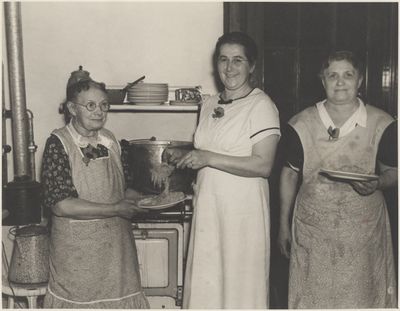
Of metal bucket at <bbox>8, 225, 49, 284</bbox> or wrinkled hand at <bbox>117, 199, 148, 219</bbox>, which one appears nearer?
wrinkled hand at <bbox>117, 199, 148, 219</bbox>

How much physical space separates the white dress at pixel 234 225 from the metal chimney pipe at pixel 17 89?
1.31m

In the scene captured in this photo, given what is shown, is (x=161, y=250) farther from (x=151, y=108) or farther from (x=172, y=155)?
(x=151, y=108)

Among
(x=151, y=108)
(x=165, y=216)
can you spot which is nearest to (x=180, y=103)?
(x=151, y=108)

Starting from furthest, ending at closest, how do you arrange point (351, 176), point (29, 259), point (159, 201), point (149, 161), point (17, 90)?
1. point (17, 90)
2. point (149, 161)
3. point (29, 259)
4. point (159, 201)
5. point (351, 176)

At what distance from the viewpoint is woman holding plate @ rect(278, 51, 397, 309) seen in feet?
6.77

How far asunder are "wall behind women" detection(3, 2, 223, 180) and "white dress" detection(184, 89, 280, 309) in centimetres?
123

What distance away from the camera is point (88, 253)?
82.1 inches

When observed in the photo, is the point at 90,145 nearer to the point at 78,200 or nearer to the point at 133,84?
the point at 78,200

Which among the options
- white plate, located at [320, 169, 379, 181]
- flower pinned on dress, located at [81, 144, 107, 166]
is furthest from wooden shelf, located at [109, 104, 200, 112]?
white plate, located at [320, 169, 379, 181]

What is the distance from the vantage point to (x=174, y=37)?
11.0 feet

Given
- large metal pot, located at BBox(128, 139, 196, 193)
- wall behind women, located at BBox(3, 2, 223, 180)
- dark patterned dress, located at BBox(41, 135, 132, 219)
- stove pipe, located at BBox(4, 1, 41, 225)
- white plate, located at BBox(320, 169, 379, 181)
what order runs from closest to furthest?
white plate, located at BBox(320, 169, 379, 181) → dark patterned dress, located at BBox(41, 135, 132, 219) → large metal pot, located at BBox(128, 139, 196, 193) → stove pipe, located at BBox(4, 1, 41, 225) → wall behind women, located at BBox(3, 2, 223, 180)

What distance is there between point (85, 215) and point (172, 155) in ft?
1.75

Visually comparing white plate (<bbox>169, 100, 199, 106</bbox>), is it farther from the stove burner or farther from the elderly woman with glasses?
the elderly woman with glasses

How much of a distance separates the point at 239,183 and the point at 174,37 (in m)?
1.51
